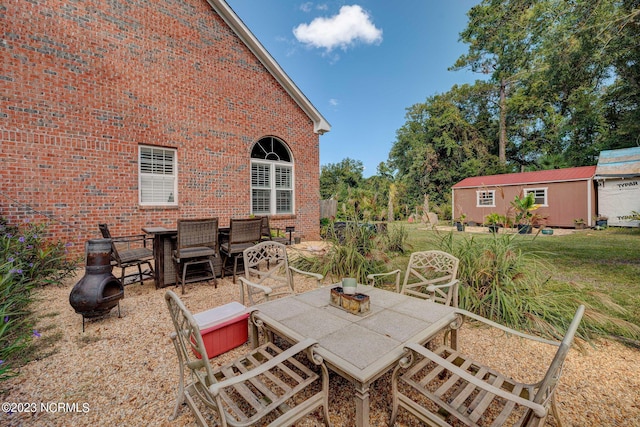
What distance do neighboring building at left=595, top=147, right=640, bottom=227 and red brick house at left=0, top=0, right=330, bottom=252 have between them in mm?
14826

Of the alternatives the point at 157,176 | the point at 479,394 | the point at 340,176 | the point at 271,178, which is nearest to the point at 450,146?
the point at 340,176

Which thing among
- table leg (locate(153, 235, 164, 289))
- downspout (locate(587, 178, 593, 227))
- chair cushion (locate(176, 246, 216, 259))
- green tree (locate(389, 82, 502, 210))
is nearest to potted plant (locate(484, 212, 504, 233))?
chair cushion (locate(176, 246, 216, 259))

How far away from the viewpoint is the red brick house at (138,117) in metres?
5.11

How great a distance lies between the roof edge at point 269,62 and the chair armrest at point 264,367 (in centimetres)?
884

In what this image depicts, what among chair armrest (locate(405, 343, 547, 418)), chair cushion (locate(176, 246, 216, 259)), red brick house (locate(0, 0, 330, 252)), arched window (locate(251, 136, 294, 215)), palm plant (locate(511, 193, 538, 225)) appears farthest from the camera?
arched window (locate(251, 136, 294, 215))

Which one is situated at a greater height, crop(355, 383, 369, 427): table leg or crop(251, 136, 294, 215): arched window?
crop(251, 136, 294, 215): arched window

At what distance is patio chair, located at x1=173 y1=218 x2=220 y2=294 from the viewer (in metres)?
4.06

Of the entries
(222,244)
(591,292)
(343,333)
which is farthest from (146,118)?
(591,292)

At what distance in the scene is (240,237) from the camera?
4.61 metres

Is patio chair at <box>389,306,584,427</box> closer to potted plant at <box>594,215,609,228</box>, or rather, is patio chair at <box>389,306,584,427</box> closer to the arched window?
the arched window

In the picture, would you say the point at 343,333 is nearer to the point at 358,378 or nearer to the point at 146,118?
the point at 358,378

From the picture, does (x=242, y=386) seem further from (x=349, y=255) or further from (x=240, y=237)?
(x=240, y=237)

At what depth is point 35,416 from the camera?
5.65ft

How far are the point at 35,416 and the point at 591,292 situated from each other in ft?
16.5
